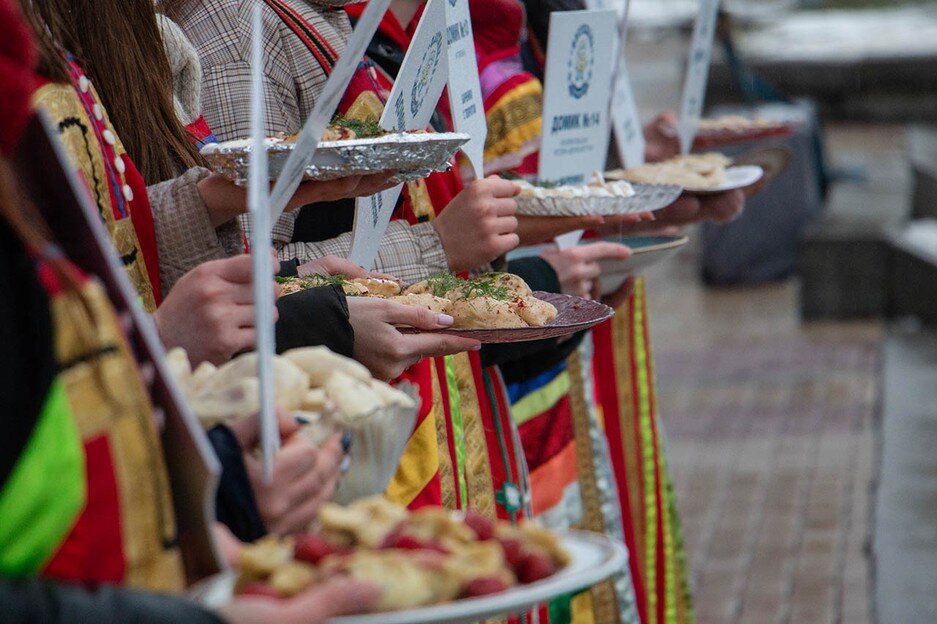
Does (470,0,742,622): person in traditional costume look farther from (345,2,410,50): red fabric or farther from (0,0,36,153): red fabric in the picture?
(0,0,36,153): red fabric

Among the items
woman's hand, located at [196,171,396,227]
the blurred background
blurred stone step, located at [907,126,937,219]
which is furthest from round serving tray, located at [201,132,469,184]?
blurred stone step, located at [907,126,937,219]

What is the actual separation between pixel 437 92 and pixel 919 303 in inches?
271

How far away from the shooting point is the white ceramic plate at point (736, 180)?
326cm

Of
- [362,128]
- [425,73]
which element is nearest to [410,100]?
[425,73]

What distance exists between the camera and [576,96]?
3.08 m

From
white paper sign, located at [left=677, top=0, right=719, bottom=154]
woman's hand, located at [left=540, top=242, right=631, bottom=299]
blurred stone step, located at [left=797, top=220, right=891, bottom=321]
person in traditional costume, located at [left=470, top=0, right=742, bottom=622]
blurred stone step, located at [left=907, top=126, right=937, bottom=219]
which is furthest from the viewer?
blurred stone step, located at [left=907, top=126, right=937, bottom=219]

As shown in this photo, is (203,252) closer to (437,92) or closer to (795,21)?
(437,92)

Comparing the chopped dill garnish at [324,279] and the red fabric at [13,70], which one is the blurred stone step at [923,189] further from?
the red fabric at [13,70]

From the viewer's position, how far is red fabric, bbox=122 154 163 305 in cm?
194

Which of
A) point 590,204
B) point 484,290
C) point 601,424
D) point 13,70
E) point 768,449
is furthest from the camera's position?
point 768,449

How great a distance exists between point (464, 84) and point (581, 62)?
59 centimetres

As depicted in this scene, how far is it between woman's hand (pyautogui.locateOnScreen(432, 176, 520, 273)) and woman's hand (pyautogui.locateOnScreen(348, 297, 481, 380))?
51 cm

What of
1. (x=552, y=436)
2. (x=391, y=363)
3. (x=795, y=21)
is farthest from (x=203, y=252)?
(x=795, y=21)

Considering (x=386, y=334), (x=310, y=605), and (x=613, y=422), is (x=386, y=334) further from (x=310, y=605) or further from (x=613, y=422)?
(x=613, y=422)
